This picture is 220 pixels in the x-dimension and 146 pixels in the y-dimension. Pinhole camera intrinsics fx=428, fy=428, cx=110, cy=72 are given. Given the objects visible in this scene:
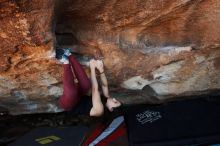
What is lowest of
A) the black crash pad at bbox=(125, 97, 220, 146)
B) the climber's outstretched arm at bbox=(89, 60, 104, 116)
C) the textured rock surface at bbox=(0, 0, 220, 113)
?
the black crash pad at bbox=(125, 97, 220, 146)

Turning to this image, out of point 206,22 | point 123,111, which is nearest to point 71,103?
point 123,111

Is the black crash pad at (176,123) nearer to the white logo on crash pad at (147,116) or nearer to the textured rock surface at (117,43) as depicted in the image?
the white logo on crash pad at (147,116)

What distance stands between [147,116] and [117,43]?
0.39 meters

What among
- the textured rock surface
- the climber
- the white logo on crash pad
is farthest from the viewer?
the white logo on crash pad

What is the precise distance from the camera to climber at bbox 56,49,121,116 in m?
1.81

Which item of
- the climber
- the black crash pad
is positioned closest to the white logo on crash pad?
the black crash pad

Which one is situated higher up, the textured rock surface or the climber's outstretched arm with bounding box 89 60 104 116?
the textured rock surface

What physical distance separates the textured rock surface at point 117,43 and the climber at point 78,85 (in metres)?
0.05

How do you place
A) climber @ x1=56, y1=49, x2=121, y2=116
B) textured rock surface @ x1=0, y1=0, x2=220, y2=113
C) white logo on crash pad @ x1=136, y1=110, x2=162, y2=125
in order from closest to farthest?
textured rock surface @ x1=0, y1=0, x2=220, y2=113, climber @ x1=56, y1=49, x2=121, y2=116, white logo on crash pad @ x1=136, y1=110, x2=162, y2=125

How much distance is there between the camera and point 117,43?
1868mm

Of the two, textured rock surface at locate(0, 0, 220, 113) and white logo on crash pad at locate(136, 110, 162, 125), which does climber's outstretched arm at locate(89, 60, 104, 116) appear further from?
white logo on crash pad at locate(136, 110, 162, 125)

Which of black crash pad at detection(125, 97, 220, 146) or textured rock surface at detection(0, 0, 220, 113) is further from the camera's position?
black crash pad at detection(125, 97, 220, 146)

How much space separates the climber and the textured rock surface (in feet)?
0.18

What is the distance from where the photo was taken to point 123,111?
200 centimetres
